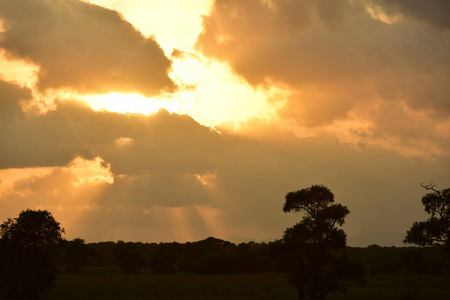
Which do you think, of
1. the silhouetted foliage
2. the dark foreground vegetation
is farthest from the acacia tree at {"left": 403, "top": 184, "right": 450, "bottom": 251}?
the silhouetted foliage

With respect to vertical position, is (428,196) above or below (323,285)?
above

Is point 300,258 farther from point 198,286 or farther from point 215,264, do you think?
point 215,264

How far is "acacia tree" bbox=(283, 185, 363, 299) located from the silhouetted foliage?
3268 centimetres

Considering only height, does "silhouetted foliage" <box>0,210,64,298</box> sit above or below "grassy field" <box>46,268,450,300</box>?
above

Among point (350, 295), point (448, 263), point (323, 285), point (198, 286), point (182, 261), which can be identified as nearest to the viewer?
point (323, 285)

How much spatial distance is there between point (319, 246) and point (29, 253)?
38231 millimetres

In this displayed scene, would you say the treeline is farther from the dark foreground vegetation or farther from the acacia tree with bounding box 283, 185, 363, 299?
the acacia tree with bounding box 283, 185, 363, 299

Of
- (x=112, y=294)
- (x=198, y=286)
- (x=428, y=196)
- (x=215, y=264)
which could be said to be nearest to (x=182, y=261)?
(x=215, y=264)

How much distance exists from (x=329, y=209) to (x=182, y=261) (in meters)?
108

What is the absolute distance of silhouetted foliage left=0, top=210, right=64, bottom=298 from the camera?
71875 millimetres

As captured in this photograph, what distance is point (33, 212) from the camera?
250 feet

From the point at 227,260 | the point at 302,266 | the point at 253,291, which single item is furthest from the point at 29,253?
the point at 227,260

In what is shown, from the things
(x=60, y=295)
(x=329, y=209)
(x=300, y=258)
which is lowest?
(x=60, y=295)

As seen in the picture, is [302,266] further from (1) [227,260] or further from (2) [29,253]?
(1) [227,260]
